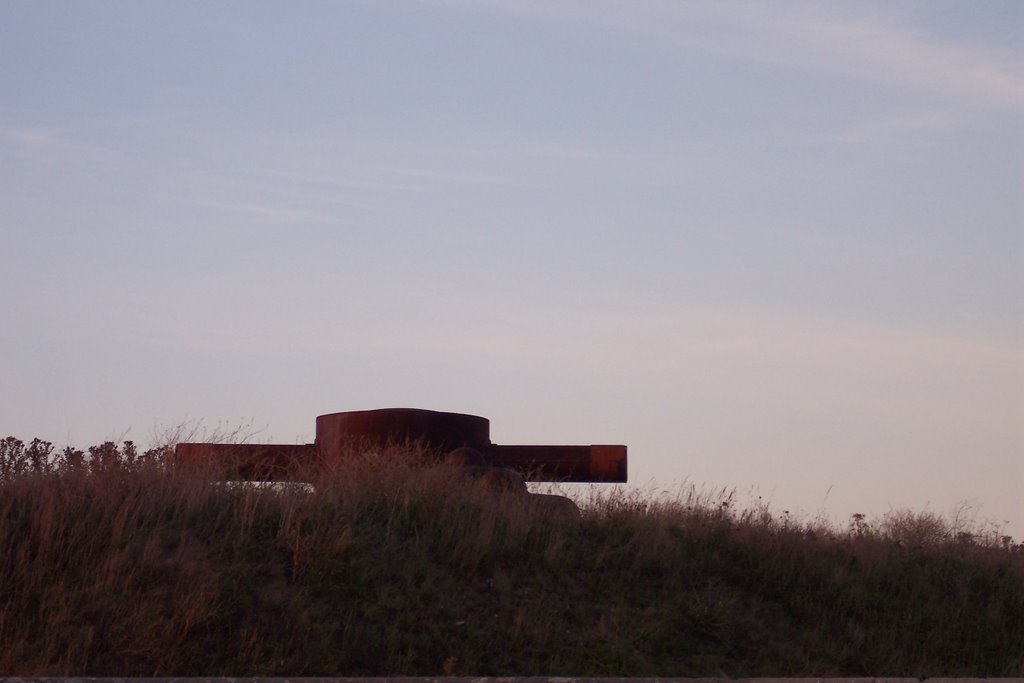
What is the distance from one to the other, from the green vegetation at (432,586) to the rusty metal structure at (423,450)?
0.89 meters

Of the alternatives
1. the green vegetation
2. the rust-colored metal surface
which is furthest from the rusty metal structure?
the green vegetation

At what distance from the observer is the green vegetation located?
24.1 ft

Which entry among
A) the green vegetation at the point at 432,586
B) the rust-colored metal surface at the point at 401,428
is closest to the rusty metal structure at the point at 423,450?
the rust-colored metal surface at the point at 401,428

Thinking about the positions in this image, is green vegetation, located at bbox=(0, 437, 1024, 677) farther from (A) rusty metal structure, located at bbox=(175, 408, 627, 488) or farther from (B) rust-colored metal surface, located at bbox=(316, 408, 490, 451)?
(B) rust-colored metal surface, located at bbox=(316, 408, 490, 451)

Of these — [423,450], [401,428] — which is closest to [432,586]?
[423,450]

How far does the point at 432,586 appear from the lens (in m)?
8.43

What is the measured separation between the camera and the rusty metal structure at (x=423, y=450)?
37.8 ft

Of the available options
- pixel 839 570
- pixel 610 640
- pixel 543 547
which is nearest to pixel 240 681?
pixel 610 640

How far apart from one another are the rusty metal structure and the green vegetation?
0.89 meters

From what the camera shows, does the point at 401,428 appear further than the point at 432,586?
Yes

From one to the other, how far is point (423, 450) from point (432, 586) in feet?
11.2

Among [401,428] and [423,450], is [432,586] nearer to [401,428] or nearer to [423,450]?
[423,450]

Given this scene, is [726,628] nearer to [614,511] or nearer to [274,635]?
[614,511]

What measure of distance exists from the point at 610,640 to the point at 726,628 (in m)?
1.13
